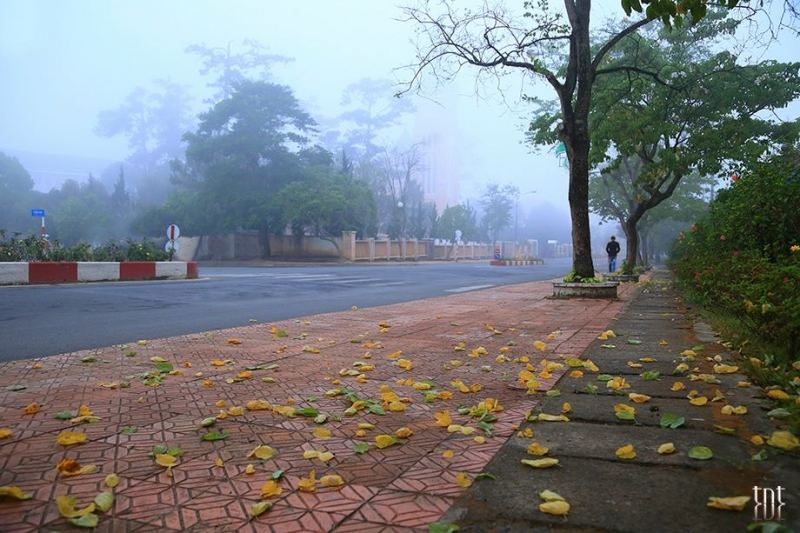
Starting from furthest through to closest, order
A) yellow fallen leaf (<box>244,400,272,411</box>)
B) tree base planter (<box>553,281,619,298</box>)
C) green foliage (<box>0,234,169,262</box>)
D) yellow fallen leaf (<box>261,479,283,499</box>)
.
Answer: green foliage (<box>0,234,169,262</box>) < tree base planter (<box>553,281,619,298</box>) < yellow fallen leaf (<box>244,400,272,411</box>) < yellow fallen leaf (<box>261,479,283,499</box>)

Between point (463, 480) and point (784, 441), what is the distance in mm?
1385

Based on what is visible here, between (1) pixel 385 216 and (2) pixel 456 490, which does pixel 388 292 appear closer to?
(2) pixel 456 490

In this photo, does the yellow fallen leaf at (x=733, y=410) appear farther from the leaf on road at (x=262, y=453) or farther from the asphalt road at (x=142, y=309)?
the asphalt road at (x=142, y=309)

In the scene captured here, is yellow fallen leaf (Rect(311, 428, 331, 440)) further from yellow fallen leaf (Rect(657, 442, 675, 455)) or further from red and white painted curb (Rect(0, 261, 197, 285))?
red and white painted curb (Rect(0, 261, 197, 285))

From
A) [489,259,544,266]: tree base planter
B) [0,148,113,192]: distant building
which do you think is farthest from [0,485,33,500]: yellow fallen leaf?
[0,148,113,192]: distant building

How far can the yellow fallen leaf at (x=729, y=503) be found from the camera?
1922 millimetres

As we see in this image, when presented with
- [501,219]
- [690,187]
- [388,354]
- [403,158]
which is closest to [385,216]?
[403,158]

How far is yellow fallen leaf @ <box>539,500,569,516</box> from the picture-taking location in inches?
75.8

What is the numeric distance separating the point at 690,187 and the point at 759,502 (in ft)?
115

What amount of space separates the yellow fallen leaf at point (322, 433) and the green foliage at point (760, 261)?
2.84 m

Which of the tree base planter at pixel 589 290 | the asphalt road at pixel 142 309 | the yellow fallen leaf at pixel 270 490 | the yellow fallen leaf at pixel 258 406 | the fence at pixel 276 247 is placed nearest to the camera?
the yellow fallen leaf at pixel 270 490

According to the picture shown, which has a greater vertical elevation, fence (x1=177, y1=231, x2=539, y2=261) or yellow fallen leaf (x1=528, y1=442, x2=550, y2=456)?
fence (x1=177, y1=231, x2=539, y2=261)

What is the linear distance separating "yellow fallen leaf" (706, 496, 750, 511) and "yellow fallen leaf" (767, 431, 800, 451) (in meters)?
0.62

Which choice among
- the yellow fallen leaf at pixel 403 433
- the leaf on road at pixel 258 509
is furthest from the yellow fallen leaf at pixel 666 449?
the leaf on road at pixel 258 509
